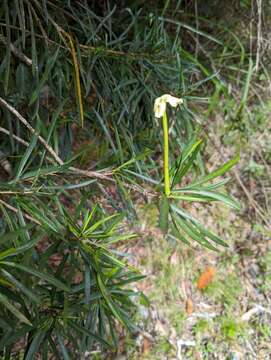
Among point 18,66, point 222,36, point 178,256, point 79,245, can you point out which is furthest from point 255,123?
point 79,245

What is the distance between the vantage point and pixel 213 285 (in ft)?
5.97

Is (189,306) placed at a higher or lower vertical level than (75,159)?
lower

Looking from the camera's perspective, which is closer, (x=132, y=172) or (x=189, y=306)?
(x=132, y=172)

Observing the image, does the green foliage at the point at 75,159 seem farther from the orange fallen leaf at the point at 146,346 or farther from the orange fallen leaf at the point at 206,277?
the orange fallen leaf at the point at 206,277

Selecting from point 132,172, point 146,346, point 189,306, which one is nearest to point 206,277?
point 189,306

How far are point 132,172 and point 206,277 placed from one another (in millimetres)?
1061

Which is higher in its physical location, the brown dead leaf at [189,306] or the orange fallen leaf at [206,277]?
the orange fallen leaf at [206,277]

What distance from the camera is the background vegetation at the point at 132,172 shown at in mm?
930

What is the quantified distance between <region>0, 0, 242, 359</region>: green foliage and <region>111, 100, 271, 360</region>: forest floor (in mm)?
326

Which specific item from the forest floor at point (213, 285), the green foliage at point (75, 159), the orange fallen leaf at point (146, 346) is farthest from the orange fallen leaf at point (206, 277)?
the green foliage at point (75, 159)

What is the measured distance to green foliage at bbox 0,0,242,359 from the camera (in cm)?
83

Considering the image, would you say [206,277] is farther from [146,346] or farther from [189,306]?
[146,346]

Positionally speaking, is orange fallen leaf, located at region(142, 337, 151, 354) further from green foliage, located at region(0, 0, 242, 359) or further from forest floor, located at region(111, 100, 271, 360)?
green foliage, located at region(0, 0, 242, 359)

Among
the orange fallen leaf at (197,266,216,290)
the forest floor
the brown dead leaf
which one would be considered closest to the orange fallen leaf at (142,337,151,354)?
the forest floor
